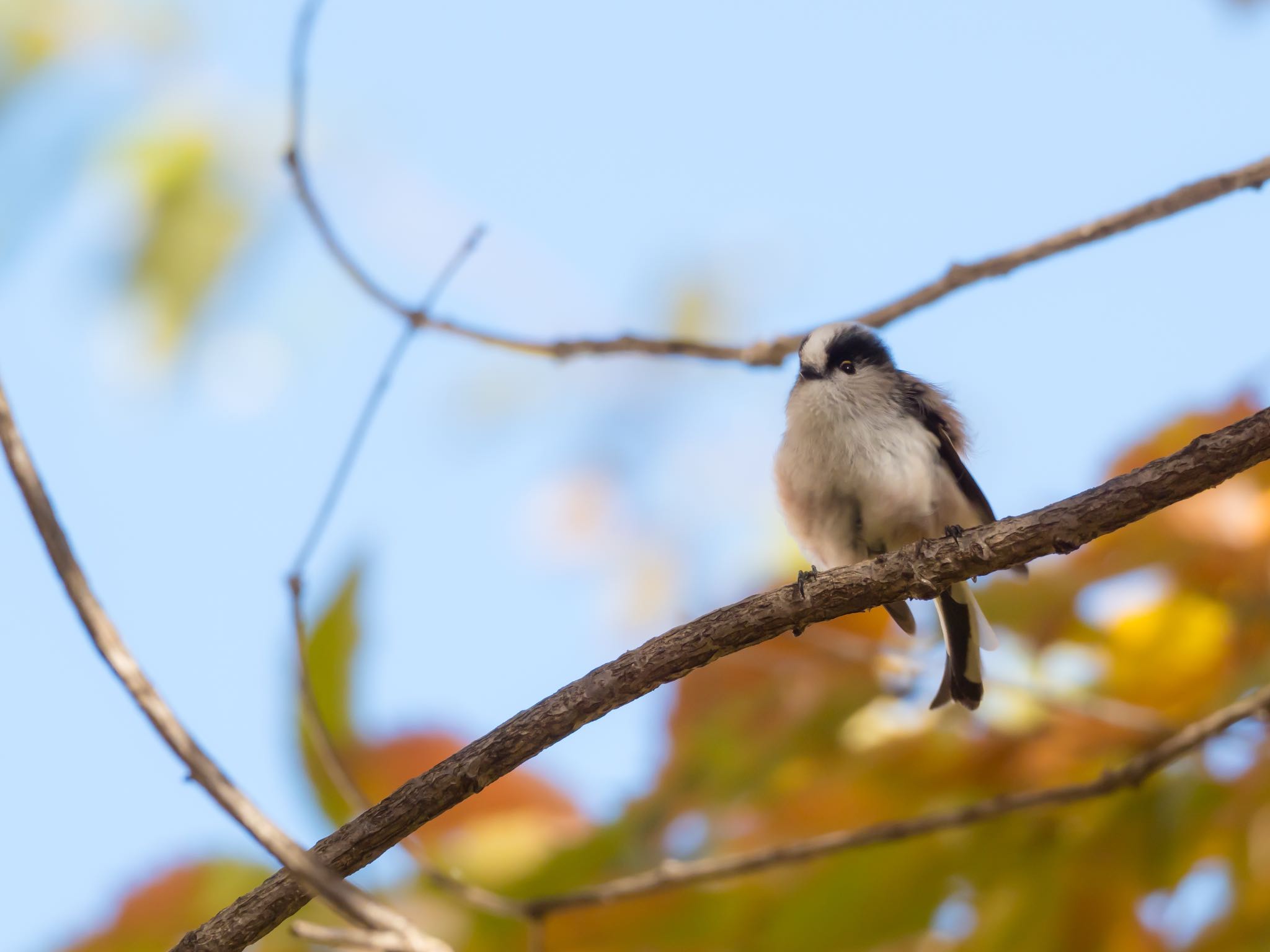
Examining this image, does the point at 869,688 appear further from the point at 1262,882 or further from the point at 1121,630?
the point at 1262,882

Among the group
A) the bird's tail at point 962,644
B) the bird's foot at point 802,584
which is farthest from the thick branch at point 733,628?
the bird's tail at point 962,644

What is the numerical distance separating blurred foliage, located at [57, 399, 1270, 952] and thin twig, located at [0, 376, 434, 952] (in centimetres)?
112

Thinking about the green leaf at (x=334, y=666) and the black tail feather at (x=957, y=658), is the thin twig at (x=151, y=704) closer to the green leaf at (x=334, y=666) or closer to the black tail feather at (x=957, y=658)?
the green leaf at (x=334, y=666)

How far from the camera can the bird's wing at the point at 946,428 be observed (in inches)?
122

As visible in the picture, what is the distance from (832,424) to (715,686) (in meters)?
0.73

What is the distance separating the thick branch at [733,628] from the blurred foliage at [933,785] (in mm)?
705

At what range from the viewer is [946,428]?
318cm

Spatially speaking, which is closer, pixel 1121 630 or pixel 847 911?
pixel 847 911

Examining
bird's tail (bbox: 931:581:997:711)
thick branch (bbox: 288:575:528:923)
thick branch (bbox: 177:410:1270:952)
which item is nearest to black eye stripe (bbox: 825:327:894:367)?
bird's tail (bbox: 931:581:997:711)

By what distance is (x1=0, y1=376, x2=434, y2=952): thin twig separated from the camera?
121cm

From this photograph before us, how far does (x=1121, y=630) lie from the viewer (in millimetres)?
2539

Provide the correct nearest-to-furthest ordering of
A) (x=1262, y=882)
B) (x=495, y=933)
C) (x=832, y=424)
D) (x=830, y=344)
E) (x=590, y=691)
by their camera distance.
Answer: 1. (x=590, y=691)
2. (x=1262, y=882)
3. (x=495, y=933)
4. (x=832, y=424)
5. (x=830, y=344)

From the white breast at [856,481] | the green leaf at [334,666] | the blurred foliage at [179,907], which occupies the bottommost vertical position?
the blurred foliage at [179,907]

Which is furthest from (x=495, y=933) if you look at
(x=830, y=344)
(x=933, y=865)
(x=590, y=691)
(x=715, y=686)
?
(x=830, y=344)
